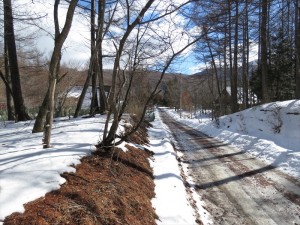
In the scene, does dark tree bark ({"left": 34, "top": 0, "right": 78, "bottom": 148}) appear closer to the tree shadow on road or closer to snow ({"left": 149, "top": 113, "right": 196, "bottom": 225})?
snow ({"left": 149, "top": 113, "right": 196, "bottom": 225})

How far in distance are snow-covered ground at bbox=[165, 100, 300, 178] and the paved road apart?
2.14 feet

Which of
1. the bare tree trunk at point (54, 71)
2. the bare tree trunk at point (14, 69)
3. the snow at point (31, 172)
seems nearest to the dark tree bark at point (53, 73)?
the bare tree trunk at point (54, 71)

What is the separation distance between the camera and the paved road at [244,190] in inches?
223

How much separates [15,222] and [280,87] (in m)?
29.1

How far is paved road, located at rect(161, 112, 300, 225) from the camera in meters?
5.68

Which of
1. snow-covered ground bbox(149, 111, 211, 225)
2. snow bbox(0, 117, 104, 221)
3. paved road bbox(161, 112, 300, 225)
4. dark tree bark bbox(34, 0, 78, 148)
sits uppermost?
dark tree bark bbox(34, 0, 78, 148)

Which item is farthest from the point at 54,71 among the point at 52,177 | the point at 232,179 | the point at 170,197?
the point at 232,179

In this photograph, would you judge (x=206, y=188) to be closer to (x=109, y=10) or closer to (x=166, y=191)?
(x=166, y=191)

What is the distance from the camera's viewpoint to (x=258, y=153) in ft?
37.9

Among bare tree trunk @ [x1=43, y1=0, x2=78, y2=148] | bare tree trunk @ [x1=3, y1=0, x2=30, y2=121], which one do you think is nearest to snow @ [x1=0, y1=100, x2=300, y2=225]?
bare tree trunk @ [x1=43, y1=0, x2=78, y2=148]

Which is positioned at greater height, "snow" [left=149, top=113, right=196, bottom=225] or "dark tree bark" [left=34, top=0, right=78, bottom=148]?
"dark tree bark" [left=34, top=0, right=78, bottom=148]

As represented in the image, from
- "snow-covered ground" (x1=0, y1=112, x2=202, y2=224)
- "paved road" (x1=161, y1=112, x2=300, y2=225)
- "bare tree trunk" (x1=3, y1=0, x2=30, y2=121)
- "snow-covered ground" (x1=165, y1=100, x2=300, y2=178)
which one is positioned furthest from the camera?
"bare tree trunk" (x1=3, y1=0, x2=30, y2=121)

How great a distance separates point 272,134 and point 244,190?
27.1 feet

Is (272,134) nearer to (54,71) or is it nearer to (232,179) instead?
(232,179)
